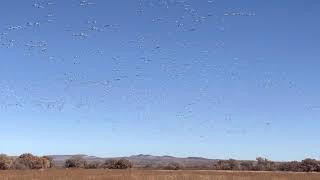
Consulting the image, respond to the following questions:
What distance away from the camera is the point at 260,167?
303ft

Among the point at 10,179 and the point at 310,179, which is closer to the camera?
the point at 10,179

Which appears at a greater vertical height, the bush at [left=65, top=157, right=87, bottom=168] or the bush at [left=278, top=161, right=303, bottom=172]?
the bush at [left=65, top=157, right=87, bottom=168]

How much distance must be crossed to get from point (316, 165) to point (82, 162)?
125 ft

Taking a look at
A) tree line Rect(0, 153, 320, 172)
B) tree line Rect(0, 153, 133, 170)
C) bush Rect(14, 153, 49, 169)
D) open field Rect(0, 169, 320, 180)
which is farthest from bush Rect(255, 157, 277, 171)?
open field Rect(0, 169, 320, 180)

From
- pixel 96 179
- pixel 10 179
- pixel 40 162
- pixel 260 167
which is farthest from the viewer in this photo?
pixel 260 167

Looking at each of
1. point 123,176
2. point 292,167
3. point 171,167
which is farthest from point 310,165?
point 123,176

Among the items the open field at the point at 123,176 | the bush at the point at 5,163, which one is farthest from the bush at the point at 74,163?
the open field at the point at 123,176

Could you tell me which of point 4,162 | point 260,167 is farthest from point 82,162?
point 260,167

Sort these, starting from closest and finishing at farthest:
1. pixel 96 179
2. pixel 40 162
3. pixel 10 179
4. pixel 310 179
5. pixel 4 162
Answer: pixel 10 179
pixel 96 179
pixel 310 179
pixel 4 162
pixel 40 162

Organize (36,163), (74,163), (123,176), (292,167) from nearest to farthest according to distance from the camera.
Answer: (123,176) → (36,163) → (292,167) → (74,163)

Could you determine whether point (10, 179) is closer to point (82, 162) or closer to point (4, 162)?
point (4, 162)

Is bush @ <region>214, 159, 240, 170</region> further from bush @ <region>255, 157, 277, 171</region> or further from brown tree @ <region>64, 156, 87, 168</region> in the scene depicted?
brown tree @ <region>64, 156, 87, 168</region>

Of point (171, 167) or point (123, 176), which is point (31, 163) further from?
point (123, 176)

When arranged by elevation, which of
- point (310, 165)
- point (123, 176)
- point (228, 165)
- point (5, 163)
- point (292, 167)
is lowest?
point (123, 176)
